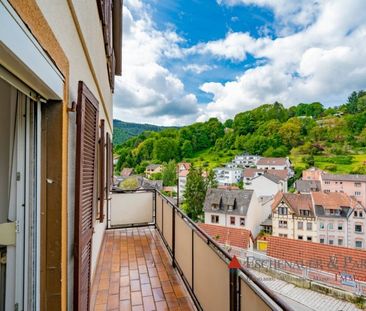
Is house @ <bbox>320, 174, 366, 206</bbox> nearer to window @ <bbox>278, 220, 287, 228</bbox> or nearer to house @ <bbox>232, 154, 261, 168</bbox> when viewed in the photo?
window @ <bbox>278, 220, 287, 228</bbox>

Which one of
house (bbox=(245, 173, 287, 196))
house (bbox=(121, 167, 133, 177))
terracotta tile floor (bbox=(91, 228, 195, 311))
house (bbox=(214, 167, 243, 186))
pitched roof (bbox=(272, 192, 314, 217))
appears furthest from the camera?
house (bbox=(214, 167, 243, 186))

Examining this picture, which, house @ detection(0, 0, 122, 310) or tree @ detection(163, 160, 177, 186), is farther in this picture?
tree @ detection(163, 160, 177, 186)

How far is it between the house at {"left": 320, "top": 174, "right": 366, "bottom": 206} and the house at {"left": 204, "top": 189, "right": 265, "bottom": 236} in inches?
468

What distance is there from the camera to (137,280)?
A: 286 centimetres

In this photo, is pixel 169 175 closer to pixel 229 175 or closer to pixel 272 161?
pixel 229 175

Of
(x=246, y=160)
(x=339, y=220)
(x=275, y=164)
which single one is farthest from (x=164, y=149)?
(x=339, y=220)

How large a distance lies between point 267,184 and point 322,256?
73.7 ft

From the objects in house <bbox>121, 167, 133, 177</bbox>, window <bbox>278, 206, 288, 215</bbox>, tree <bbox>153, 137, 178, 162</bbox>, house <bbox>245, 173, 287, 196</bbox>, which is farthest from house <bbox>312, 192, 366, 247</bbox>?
tree <bbox>153, 137, 178, 162</bbox>

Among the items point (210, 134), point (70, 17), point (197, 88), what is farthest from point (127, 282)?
point (210, 134)

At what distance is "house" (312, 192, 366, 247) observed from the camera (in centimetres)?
2059

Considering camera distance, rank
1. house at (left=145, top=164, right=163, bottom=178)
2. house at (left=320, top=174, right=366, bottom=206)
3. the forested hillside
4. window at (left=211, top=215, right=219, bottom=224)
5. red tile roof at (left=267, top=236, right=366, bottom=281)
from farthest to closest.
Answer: house at (left=145, top=164, right=163, bottom=178)
the forested hillside
house at (left=320, top=174, right=366, bottom=206)
window at (left=211, top=215, right=219, bottom=224)
red tile roof at (left=267, top=236, right=366, bottom=281)

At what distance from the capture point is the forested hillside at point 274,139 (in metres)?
38.5

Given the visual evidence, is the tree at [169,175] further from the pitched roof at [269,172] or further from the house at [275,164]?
the house at [275,164]

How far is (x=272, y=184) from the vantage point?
107 ft
